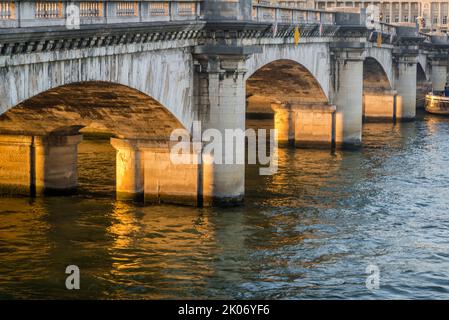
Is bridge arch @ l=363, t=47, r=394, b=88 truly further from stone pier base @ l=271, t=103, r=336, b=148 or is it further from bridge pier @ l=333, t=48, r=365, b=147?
stone pier base @ l=271, t=103, r=336, b=148

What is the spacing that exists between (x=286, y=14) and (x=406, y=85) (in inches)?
1595

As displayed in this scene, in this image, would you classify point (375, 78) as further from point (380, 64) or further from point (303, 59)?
point (303, 59)

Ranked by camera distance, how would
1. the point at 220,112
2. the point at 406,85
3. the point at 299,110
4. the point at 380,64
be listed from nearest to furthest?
the point at 220,112 < the point at 299,110 < the point at 380,64 < the point at 406,85

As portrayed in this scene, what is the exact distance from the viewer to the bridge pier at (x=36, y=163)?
175ft

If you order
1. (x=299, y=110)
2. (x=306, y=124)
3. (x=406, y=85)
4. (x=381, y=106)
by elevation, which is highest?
(x=406, y=85)

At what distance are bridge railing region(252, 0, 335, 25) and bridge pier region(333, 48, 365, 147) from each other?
310cm

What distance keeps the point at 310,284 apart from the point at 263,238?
7.74 metres

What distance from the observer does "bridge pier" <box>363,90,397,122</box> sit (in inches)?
4031

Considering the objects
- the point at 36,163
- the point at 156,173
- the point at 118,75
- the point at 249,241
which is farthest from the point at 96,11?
the point at 36,163

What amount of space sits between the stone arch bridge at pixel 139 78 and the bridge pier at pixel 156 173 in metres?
0.06

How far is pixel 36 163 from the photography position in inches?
2121
